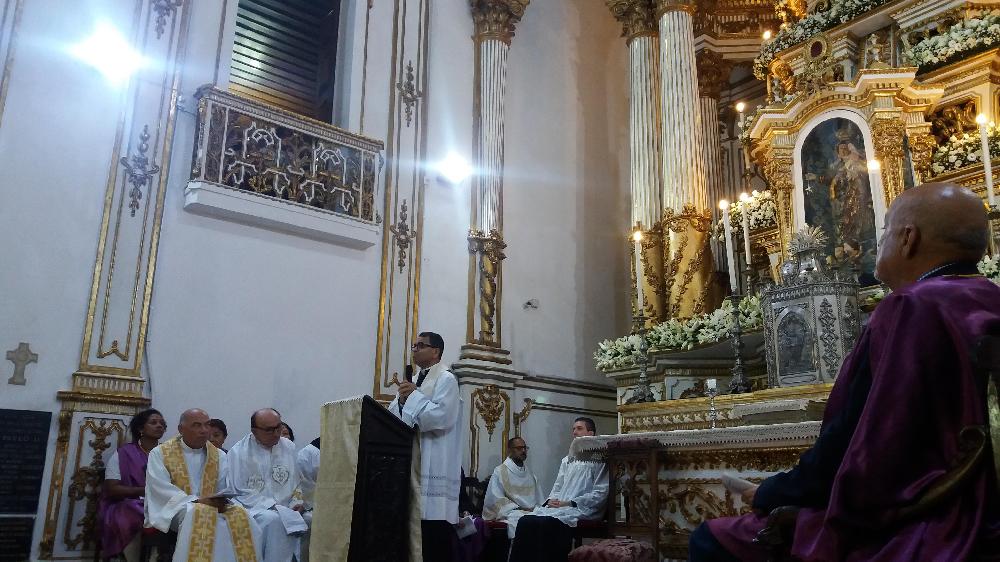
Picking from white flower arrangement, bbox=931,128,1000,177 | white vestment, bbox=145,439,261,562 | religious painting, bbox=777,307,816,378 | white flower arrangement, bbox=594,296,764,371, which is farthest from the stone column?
white vestment, bbox=145,439,261,562

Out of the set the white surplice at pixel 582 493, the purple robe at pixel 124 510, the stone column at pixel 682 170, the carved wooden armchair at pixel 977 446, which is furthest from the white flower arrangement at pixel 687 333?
the carved wooden armchair at pixel 977 446

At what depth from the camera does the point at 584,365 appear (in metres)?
10.0

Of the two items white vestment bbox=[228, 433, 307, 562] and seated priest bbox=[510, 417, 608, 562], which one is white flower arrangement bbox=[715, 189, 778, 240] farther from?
white vestment bbox=[228, 433, 307, 562]

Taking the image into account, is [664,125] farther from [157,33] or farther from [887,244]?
[887,244]

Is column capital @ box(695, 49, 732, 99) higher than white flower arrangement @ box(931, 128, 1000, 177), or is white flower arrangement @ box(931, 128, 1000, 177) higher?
column capital @ box(695, 49, 732, 99)

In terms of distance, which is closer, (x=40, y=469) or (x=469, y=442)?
(x=40, y=469)

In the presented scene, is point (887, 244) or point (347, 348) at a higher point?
point (347, 348)

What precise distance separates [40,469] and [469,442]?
401 centimetres

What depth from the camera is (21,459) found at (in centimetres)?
607

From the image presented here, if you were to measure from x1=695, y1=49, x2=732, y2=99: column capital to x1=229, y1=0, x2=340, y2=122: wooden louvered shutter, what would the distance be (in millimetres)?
4994

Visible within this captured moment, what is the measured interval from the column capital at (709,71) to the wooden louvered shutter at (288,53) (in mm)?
4994

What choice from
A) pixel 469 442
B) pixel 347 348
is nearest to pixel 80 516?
pixel 347 348

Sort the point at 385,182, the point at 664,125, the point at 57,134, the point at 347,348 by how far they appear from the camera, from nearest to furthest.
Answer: the point at 57,134 → the point at 347,348 → the point at 385,182 → the point at 664,125

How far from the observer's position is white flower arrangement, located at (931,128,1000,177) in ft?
23.3
